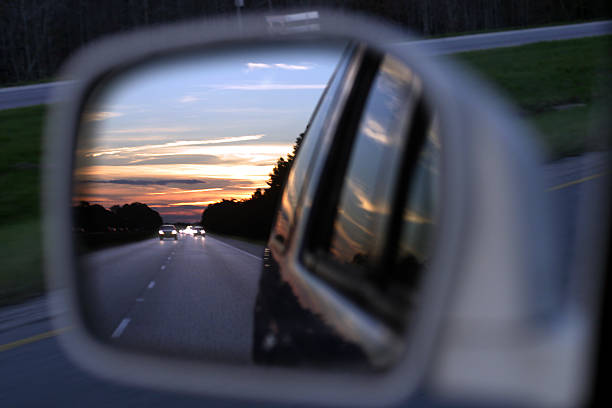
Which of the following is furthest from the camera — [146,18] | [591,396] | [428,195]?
[146,18]

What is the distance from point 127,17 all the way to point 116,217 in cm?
8763

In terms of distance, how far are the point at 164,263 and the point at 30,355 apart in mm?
3749

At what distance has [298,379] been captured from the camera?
1339mm

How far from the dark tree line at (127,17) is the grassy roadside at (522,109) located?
39853 millimetres

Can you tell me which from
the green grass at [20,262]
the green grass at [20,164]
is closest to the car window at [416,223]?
the green grass at [20,262]

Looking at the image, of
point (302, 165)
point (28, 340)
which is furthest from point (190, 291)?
point (28, 340)

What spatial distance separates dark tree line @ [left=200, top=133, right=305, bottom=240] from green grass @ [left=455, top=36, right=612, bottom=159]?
1009 mm

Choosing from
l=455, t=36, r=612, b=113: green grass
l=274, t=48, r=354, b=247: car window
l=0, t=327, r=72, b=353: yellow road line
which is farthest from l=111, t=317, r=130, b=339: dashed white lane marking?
l=455, t=36, r=612, b=113: green grass

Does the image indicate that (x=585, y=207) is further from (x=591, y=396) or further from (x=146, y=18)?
(x=146, y=18)

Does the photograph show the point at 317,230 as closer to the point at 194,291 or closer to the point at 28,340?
the point at 194,291

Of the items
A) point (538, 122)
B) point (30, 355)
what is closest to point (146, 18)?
point (538, 122)

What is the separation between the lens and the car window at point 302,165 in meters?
2.00

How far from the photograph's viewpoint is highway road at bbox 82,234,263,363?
1.78m

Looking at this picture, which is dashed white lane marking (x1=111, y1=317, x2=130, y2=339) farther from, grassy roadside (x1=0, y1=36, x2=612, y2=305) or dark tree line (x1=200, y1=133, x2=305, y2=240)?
grassy roadside (x1=0, y1=36, x2=612, y2=305)
